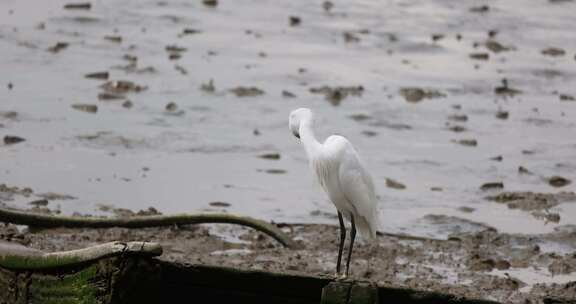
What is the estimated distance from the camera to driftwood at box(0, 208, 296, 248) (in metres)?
9.34

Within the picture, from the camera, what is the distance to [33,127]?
1243 centimetres

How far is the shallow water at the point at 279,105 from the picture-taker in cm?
1115

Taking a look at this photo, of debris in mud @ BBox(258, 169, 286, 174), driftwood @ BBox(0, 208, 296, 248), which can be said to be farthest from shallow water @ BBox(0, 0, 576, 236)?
driftwood @ BBox(0, 208, 296, 248)

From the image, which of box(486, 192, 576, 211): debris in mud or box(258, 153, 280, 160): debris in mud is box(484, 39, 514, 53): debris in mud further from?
box(486, 192, 576, 211): debris in mud

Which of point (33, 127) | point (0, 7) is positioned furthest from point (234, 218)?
point (0, 7)

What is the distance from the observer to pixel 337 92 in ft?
46.4

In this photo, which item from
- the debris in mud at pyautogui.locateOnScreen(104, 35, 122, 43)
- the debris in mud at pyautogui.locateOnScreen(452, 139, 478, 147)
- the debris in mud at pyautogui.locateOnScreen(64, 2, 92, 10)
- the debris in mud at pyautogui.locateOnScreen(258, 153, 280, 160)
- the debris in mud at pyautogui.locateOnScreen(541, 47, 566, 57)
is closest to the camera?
the debris in mud at pyautogui.locateOnScreen(258, 153, 280, 160)

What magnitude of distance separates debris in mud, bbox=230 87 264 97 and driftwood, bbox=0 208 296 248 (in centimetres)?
431

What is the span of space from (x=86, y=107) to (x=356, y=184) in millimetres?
5744

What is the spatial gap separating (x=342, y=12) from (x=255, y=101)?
16.1ft

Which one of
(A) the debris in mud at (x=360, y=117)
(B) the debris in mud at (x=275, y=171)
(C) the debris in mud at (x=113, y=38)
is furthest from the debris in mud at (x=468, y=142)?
(C) the debris in mud at (x=113, y=38)

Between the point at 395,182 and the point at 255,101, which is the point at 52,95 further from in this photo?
the point at 395,182

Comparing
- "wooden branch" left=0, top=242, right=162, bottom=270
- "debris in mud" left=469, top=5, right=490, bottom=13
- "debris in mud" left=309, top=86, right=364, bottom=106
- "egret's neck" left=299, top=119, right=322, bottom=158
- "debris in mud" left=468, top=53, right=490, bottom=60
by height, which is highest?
"egret's neck" left=299, top=119, right=322, bottom=158

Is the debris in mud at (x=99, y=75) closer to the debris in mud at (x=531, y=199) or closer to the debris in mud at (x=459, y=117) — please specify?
the debris in mud at (x=459, y=117)
